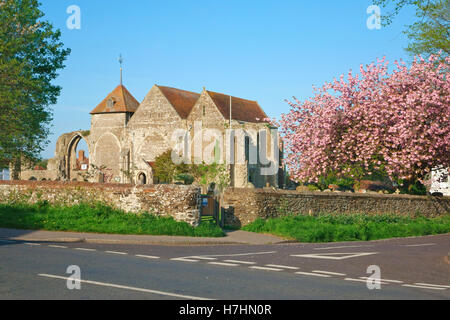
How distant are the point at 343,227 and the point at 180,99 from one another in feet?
177

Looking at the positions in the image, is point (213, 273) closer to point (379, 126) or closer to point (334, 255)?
point (334, 255)

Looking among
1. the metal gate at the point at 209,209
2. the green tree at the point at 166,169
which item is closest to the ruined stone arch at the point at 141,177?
the green tree at the point at 166,169

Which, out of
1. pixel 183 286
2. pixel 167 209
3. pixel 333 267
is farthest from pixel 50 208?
pixel 183 286

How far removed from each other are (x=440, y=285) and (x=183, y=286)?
5.37 m

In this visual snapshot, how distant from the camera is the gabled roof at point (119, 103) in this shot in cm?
8280

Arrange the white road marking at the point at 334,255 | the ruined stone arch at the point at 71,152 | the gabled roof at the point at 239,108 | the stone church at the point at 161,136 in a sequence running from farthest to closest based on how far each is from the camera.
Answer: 1. the ruined stone arch at the point at 71,152
2. the gabled roof at the point at 239,108
3. the stone church at the point at 161,136
4. the white road marking at the point at 334,255

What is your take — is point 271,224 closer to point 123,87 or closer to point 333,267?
point 333,267

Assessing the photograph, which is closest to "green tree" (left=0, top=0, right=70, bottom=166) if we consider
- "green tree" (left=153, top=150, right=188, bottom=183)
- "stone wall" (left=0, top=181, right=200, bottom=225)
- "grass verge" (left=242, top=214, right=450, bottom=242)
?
"stone wall" (left=0, top=181, right=200, bottom=225)

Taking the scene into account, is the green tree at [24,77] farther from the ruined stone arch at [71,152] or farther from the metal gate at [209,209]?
the ruined stone arch at [71,152]

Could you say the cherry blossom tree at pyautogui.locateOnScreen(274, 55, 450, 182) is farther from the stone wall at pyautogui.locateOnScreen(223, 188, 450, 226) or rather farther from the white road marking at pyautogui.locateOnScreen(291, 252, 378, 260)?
the white road marking at pyautogui.locateOnScreen(291, 252, 378, 260)

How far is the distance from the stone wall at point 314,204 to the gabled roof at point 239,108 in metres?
34.1

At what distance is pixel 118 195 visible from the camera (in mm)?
23703

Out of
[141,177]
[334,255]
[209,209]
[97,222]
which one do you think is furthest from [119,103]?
[334,255]

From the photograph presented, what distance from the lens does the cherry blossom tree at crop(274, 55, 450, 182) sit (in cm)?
3456
